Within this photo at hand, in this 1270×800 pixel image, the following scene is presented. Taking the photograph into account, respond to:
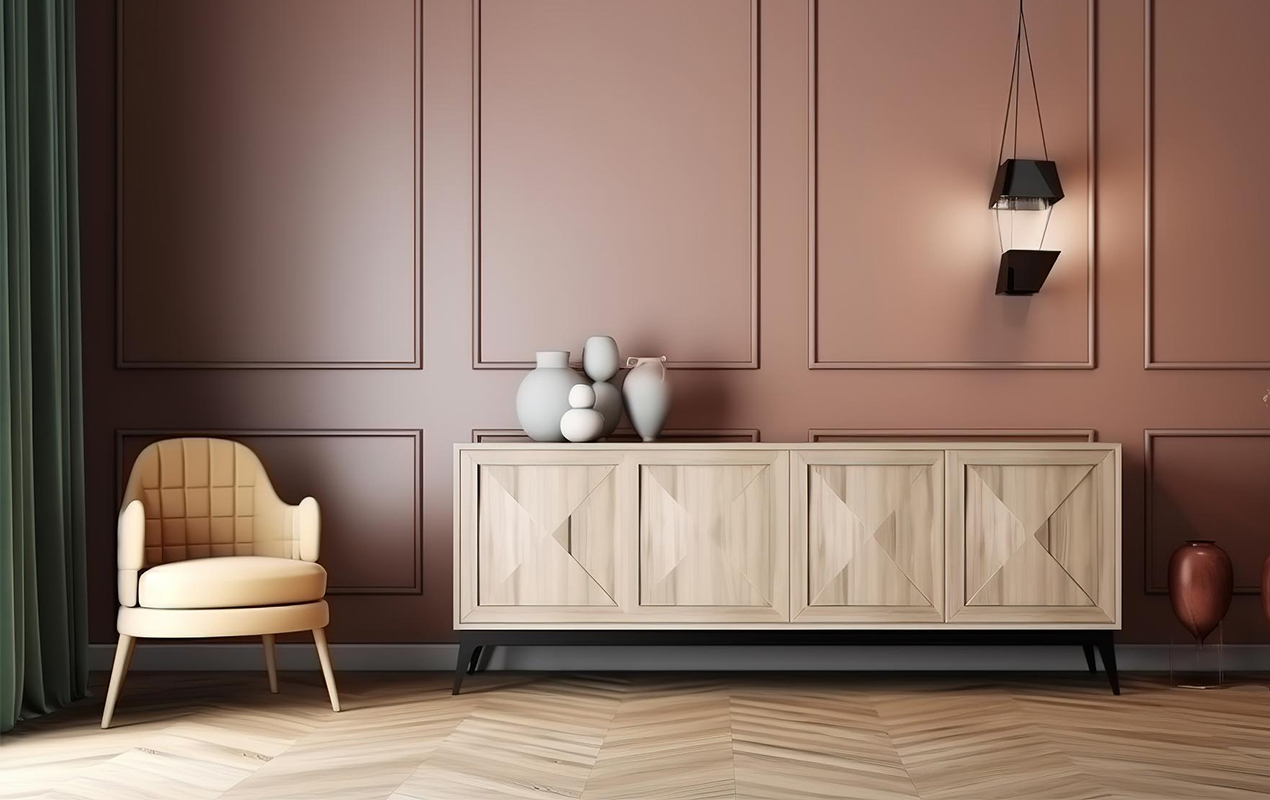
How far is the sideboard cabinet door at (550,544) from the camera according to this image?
3.07 metres

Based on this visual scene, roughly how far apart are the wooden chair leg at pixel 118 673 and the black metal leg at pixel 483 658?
3.44 feet

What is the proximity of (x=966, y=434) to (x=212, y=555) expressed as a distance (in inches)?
92.6

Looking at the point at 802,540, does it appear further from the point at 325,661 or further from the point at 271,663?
the point at 271,663

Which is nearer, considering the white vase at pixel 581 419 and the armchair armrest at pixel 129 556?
the armchair armrest at pixel 129 556

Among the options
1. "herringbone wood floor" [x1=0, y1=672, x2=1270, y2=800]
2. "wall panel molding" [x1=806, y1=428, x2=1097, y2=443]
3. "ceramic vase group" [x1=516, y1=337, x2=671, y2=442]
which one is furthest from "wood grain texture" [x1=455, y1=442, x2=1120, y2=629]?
"wall panel molding" [x1=806, y1=428, x2=1097, y2=443]

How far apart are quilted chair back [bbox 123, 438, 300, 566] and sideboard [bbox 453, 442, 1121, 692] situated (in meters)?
0.62

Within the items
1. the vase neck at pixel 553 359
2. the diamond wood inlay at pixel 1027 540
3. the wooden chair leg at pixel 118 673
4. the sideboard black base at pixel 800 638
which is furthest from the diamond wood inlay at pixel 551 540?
the diamond wood inlay at pixel 1027 540

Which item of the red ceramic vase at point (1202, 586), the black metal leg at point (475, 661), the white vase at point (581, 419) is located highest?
the white vase at point (581, 419)

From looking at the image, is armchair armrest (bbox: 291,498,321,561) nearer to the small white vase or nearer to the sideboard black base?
the sideboard black base

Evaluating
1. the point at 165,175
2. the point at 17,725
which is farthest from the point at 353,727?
the point at 165,175

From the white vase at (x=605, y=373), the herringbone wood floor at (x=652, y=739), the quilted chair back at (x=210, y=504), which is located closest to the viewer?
the herringbone wood floor at (x=652, y=739)

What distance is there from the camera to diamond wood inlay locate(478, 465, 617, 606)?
10.1 feet

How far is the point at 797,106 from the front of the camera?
11.5 feet

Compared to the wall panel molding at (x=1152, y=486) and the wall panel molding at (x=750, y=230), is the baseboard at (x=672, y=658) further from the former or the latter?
the wall panel molding at (x=750, y=230)
